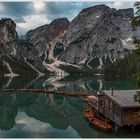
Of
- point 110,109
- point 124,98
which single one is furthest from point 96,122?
point 124,98

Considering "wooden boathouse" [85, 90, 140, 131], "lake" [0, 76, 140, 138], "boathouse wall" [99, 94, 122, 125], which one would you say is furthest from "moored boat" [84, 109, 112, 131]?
"boathouse wall" [99, 94, 122, 125]

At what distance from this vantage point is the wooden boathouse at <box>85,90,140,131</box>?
41156 mm

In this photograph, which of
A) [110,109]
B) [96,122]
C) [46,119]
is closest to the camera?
[110,109]

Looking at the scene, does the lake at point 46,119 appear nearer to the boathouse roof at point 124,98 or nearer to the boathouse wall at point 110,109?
the boathouse wall at point 110,109

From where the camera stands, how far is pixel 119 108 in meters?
41.7

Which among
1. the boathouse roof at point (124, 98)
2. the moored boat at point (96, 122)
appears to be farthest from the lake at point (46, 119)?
the boathouse roof at point (124, 98)

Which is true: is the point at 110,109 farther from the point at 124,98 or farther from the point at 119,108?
the point at 119,108

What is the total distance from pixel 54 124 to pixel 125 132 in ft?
39.1

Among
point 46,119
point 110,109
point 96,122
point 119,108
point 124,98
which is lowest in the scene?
point 46,119

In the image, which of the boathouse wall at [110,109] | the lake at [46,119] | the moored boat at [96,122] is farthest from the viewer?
the moored boat at [96,122]

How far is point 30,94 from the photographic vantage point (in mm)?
90875

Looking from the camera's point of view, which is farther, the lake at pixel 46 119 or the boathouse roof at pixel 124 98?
the lake at pixel 46 119

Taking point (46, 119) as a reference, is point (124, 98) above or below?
above

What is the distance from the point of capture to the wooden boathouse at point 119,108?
4116cm
